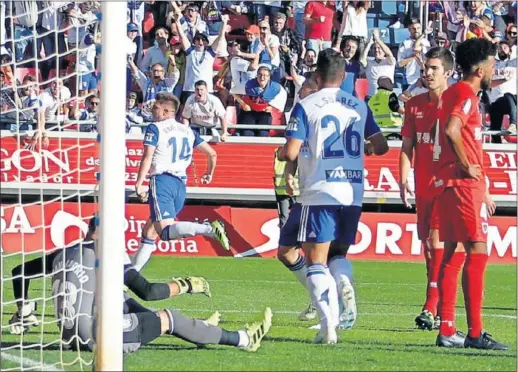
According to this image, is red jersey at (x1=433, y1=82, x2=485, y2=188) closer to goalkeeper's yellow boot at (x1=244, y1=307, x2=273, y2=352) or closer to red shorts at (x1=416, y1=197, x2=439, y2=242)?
red shorts at (x1=416, y1=197, x2=439, y2=242)

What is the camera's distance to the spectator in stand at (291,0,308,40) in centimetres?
2032

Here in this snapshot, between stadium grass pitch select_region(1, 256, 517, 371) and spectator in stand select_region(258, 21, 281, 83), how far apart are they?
441 cm

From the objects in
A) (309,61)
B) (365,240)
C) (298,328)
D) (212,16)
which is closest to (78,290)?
(298,328)

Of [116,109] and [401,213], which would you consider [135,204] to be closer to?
[401,213]

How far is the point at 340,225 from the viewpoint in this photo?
8.68m

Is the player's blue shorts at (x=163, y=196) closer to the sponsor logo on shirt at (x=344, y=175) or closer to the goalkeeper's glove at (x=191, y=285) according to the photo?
the goalkeeper's glove at (x=191, y=285)

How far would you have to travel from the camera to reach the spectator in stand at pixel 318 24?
2003 centimetres

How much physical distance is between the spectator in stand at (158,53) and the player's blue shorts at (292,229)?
10.6m

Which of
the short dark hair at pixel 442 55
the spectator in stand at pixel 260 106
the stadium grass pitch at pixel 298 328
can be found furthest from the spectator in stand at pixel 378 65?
the short dark hair at pixel 442 55

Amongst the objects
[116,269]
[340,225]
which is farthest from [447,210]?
[116,269]

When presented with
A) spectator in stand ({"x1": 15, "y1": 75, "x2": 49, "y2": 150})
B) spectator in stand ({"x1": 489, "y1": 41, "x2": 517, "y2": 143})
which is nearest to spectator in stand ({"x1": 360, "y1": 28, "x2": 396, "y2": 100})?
spectator in stand ({"x1": 489, "y1": 41, "x2": 517, "y2": 143})

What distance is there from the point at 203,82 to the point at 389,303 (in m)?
7.24

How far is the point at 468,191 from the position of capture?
828 cm

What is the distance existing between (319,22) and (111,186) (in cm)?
1435
